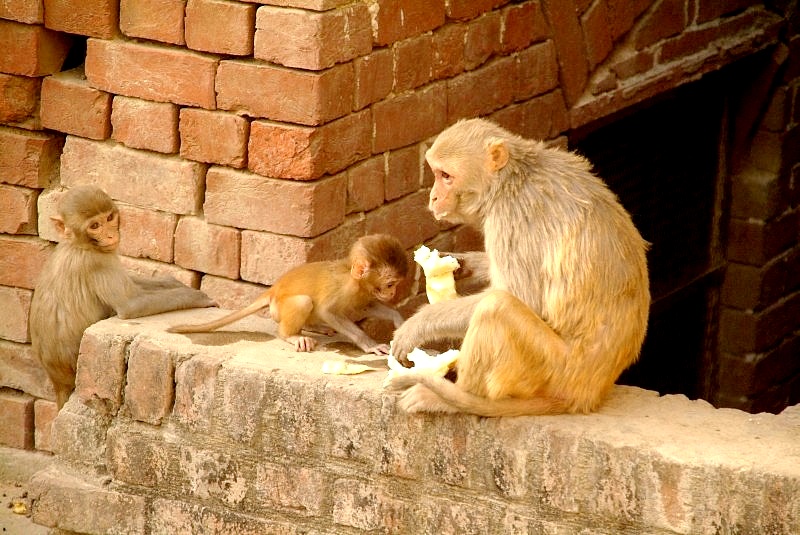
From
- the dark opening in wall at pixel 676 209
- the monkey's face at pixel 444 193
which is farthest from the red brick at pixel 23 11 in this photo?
the dark opening in wall at pixel 676 209

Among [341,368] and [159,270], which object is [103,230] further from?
[341,368]

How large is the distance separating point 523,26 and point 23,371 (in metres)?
3.32

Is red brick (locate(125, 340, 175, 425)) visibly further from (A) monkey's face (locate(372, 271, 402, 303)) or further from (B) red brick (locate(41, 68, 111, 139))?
(B) red brick (locate(41, 68, 111, 139))

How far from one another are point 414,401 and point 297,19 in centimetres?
202

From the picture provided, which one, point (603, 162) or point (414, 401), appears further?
point (603, 162)

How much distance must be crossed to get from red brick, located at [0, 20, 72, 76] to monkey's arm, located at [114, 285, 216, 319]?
138 centimetres

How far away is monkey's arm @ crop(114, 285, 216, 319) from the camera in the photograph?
6.38 m

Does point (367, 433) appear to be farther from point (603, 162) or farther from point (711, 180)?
point (711, 180)

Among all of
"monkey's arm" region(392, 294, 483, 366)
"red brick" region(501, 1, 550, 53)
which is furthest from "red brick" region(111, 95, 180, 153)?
"red brick" region(501, 1, 550, 53)

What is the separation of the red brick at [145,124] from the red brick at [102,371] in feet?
4.22

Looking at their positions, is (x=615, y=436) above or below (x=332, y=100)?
below

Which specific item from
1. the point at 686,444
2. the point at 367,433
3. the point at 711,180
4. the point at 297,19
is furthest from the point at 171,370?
the point at 711,180

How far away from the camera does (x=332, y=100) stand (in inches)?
261

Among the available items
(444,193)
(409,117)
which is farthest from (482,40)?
(444,193)
